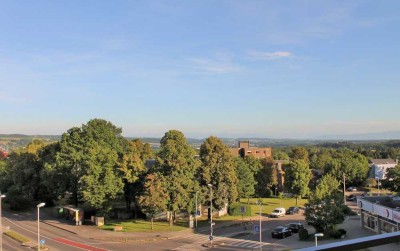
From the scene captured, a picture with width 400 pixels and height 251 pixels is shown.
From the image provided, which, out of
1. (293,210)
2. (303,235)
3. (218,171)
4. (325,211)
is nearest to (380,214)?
(325,211)

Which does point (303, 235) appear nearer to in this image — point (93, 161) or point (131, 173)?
point (131, 173)

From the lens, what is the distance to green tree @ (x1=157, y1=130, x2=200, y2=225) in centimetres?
4262

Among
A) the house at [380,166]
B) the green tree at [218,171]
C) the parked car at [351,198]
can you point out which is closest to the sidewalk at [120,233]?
the green tree at [218,171]

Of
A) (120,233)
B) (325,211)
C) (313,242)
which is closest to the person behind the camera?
(313,242)

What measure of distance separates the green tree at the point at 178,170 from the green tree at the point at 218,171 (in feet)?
4.75

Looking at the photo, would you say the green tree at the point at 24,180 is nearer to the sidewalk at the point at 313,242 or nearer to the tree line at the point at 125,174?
the tree line at the point at 125,174

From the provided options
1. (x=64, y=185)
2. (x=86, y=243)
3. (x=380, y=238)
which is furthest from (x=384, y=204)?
(x=380, y=238)

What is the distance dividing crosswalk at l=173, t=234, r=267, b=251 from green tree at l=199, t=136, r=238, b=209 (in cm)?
→ 701

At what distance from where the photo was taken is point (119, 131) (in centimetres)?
5934

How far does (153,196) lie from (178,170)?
4.67 metres

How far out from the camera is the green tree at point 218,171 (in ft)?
154

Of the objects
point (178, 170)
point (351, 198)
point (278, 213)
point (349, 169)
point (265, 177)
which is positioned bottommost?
point (351, 198)

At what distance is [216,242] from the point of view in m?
37.8

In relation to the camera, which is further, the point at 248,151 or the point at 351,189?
the point at 248,151
